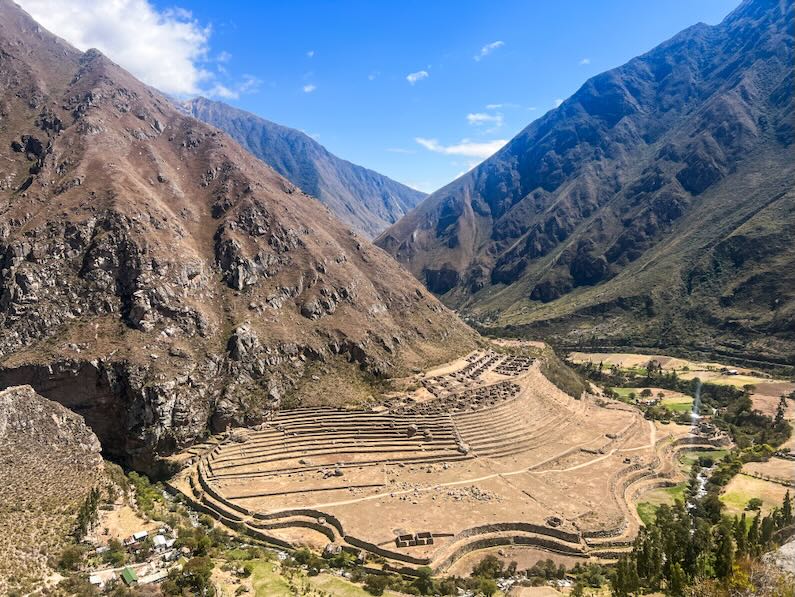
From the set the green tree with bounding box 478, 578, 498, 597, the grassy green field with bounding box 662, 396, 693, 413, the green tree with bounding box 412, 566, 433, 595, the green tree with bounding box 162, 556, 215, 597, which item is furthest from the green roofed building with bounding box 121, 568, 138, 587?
the grassy green field with bounding box 662, 396, 693, 413

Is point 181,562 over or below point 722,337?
below

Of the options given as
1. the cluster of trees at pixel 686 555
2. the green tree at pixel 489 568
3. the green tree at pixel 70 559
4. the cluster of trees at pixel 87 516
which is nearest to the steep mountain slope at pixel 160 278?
the cluster of trees at pixel 87 516

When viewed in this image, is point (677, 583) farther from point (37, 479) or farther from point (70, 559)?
point (37, 479)

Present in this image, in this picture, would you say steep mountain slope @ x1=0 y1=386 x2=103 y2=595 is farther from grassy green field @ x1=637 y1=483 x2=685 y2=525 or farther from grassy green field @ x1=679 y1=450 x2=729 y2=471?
grassy green field @ x1=679 y1=450 x2=729 y2=471

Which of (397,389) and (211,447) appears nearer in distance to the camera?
(211,447)

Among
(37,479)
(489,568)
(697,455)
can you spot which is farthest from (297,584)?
(697,455)

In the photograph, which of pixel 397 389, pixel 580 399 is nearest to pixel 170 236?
pixel 397 389

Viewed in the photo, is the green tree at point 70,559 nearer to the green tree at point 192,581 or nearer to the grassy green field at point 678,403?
the green tree at point 192,581

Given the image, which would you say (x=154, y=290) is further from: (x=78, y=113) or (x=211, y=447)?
(x=78, y=113)
